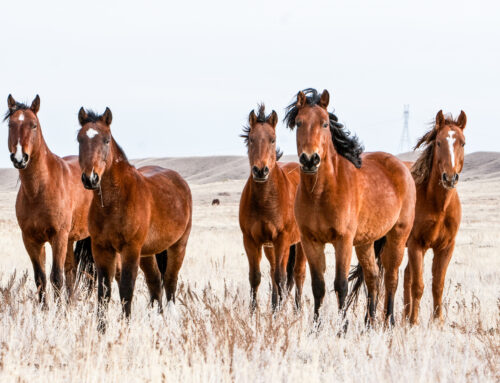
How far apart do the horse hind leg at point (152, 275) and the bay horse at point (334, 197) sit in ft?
7.70

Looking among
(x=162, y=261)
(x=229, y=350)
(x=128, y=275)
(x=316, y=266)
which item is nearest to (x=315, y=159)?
(x=316, y=266)

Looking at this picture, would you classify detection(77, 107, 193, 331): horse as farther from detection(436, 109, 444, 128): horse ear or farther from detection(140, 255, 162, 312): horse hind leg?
detection(436, 109, 444, 128): horse ear

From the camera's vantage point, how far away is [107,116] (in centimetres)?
659

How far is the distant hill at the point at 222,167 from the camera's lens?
302ft

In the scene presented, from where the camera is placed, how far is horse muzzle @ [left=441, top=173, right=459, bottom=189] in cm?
728

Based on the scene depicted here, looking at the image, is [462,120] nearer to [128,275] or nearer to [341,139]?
[341,139]

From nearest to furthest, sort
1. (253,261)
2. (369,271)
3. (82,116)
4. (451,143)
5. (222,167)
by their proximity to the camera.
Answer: (82,116)
(451,143)
(369,271)
(253,261)
(222,167)

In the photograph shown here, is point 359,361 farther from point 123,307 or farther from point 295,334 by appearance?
point 123,307

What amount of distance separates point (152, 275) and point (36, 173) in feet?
6.20

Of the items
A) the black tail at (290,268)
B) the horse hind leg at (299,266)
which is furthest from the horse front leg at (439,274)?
the black tail at (290,268)

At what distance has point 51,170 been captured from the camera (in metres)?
8.23

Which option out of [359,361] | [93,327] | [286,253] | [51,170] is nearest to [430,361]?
[359,361]

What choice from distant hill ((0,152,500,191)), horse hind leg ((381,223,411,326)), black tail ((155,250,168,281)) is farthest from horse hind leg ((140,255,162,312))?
distant hill ((0,152,500,191))

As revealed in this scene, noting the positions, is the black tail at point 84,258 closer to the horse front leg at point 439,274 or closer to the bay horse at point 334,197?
the bay horse at point 334,197
